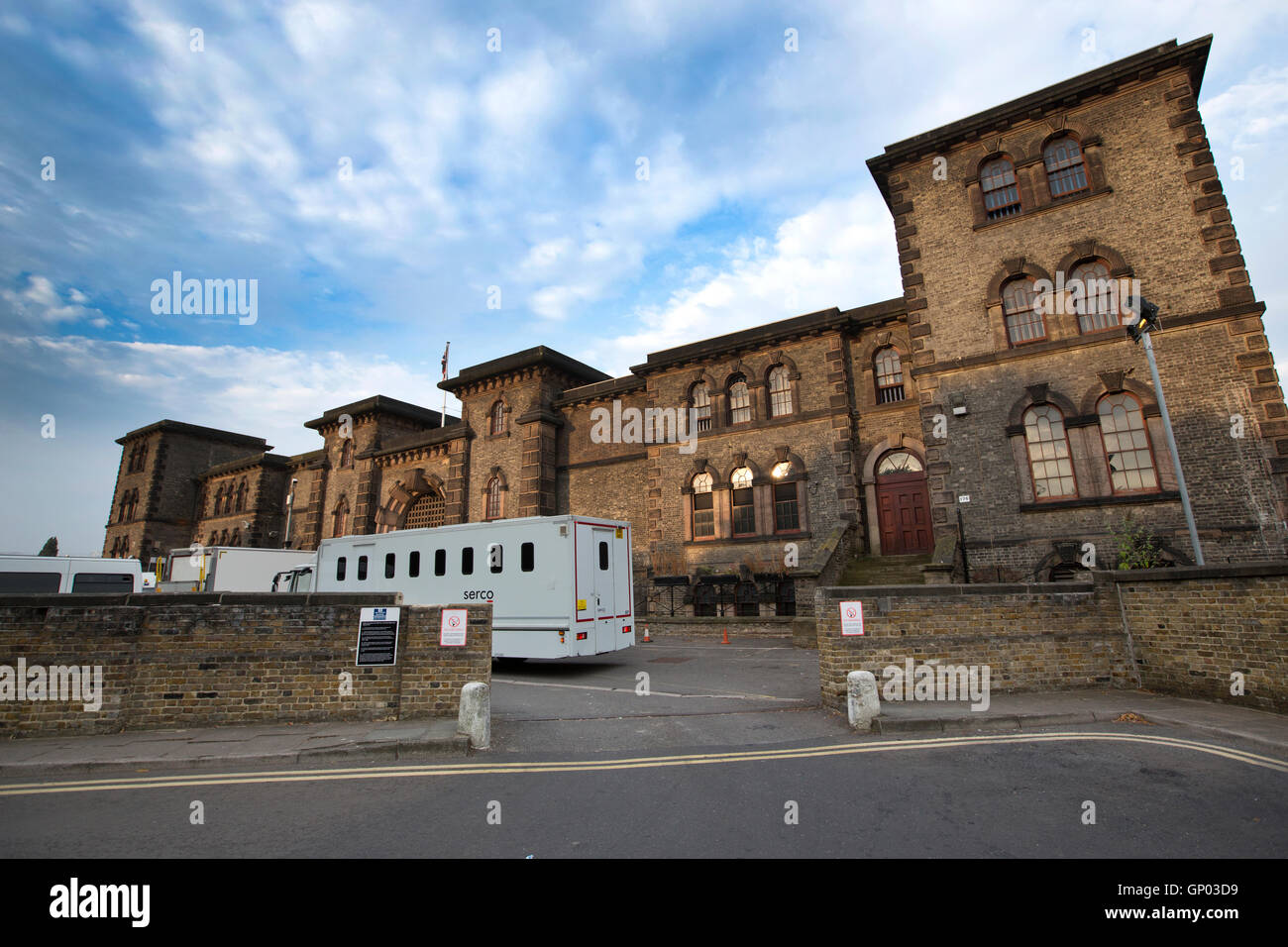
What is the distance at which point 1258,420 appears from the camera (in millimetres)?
13320

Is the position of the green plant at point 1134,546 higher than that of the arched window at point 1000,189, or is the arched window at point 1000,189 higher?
the arched window at point 1000,189

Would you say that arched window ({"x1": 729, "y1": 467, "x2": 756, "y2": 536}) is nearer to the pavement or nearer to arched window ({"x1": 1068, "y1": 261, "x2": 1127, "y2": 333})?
arched window ({"x1": 1068, "y1": 261, "x2": 1127, "y2": 333})

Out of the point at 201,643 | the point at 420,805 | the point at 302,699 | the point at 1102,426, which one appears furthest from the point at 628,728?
the point at 1102,426

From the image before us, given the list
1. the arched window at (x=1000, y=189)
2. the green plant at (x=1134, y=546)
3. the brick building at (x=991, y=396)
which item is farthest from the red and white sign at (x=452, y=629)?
the arched window at (x=1000, y=189)

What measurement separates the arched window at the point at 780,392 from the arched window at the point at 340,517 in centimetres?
2512

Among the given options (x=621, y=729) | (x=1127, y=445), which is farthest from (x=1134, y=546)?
(x=621, y=729)

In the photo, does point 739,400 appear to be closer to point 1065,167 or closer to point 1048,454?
point 1048,454

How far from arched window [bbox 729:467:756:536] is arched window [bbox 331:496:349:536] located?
2356 centimetres

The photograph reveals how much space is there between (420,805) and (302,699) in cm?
377

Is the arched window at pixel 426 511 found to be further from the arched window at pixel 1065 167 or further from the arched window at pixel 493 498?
the arched window at pixel 1065 167

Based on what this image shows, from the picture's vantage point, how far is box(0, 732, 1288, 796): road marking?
595 cm

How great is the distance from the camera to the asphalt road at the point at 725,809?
4.28 metres

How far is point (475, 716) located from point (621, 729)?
6.61 feet
